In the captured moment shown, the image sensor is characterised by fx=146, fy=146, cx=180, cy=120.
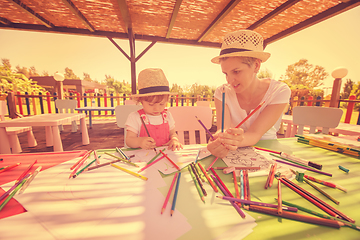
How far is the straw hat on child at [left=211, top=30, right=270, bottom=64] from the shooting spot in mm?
977

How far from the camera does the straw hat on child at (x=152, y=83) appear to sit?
125cm

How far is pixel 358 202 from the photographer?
1.60 feet

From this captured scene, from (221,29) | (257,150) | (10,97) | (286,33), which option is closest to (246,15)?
(221,29)

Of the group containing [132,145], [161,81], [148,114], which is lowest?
[132,145]

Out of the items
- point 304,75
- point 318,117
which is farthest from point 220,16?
point 304,75

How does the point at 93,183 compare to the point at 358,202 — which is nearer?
the point at 358,202

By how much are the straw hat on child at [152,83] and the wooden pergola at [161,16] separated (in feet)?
9.78

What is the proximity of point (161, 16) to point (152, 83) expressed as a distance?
12.6ft

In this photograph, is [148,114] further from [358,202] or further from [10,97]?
[10,97]

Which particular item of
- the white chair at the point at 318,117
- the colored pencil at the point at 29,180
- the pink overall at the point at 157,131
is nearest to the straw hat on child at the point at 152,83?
the pink overall at the point at 157,131

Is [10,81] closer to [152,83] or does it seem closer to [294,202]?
[152,83]

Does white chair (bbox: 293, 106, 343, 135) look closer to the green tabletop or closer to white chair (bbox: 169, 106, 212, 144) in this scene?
the green tabletop

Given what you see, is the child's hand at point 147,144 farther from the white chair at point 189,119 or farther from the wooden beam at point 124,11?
the wooden beam at point 124,11

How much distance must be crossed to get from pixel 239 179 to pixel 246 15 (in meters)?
4.86
